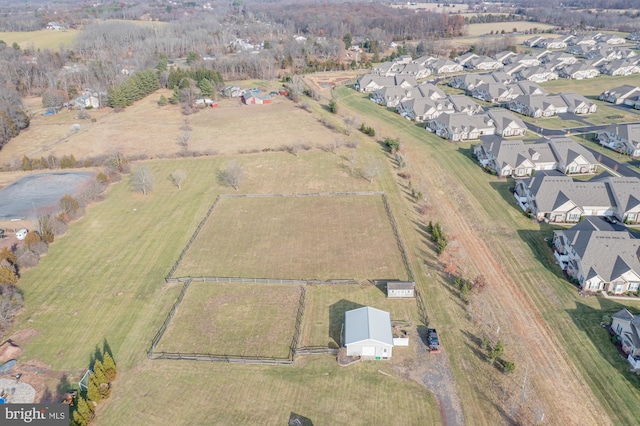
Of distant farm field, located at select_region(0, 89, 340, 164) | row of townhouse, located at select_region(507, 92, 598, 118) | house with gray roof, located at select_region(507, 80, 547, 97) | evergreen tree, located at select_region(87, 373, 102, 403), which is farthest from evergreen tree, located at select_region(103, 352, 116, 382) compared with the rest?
house with gray roof, located at select_region(507, 80, 547, 97)

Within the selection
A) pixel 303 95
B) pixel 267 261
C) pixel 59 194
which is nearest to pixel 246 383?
pixel 267 261

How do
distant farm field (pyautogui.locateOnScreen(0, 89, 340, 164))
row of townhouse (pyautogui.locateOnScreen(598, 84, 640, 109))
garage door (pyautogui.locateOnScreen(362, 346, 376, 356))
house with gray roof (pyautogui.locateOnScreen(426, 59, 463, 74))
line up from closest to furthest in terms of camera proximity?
garage door (pyautogui.locateOnScreen(362, 346, 376, 356)), distant farm field (pyautogui.locateOnScreen(0, 89, 340, 164)), row of townhouse (pyautogui.locateOnScreen(598, 84, 640, 109)), house with gray roof (pyautogui.locateOnScreen(426, 59, 463, 74))

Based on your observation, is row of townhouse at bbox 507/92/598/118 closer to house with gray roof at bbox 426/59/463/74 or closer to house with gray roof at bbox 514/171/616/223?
house with gray roof at bbox 514/171/616/223

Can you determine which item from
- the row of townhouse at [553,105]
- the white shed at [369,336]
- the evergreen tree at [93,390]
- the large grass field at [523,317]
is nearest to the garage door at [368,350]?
the white shed at [369,336]

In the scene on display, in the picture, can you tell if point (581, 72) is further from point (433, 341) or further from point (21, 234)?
point (21, 234)

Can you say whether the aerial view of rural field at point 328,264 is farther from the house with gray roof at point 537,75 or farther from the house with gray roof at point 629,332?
the house with gray roof at point 537,75

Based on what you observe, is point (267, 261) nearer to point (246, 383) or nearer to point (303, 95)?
point (246, 383)

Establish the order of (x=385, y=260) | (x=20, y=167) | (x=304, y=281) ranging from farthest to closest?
(x=20, y=167)
(x=385, y=260)
(x=304, y=281)
